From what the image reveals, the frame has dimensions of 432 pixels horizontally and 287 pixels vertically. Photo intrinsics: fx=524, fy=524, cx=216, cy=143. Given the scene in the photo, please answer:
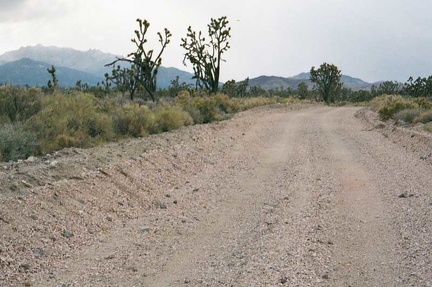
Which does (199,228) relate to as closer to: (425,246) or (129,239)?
(129,239)

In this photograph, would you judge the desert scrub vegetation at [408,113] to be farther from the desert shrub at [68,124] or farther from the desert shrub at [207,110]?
the desert shrub at [68,124]

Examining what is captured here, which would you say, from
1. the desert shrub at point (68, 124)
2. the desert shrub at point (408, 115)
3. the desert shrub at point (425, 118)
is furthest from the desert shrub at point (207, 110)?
the desert shrub at point (68, 124)

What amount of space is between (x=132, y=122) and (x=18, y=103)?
12.0ft

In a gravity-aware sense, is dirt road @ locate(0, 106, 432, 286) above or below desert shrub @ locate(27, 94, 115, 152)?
below

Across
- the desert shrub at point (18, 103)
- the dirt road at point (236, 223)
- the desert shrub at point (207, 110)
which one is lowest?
the dirt road at point (236, 223)

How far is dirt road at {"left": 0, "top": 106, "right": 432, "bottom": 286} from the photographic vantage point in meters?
6.40

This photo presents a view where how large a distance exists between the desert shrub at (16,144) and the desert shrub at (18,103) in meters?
2.51

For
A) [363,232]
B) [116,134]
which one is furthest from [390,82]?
[363,232]

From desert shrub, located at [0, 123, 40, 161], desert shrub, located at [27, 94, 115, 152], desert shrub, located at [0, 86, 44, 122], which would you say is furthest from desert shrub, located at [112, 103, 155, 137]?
desert shrub, located at [0, 123, 40, 161]

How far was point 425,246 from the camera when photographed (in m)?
7.27

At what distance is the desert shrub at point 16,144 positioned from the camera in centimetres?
1160

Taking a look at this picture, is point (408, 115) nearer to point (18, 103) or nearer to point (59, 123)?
point (59, 123)

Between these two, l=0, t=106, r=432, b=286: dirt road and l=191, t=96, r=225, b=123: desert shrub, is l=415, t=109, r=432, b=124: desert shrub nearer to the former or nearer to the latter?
l=0, t=106, r=432, b=286: dirt road

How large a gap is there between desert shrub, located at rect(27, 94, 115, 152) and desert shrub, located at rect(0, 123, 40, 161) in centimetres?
37
